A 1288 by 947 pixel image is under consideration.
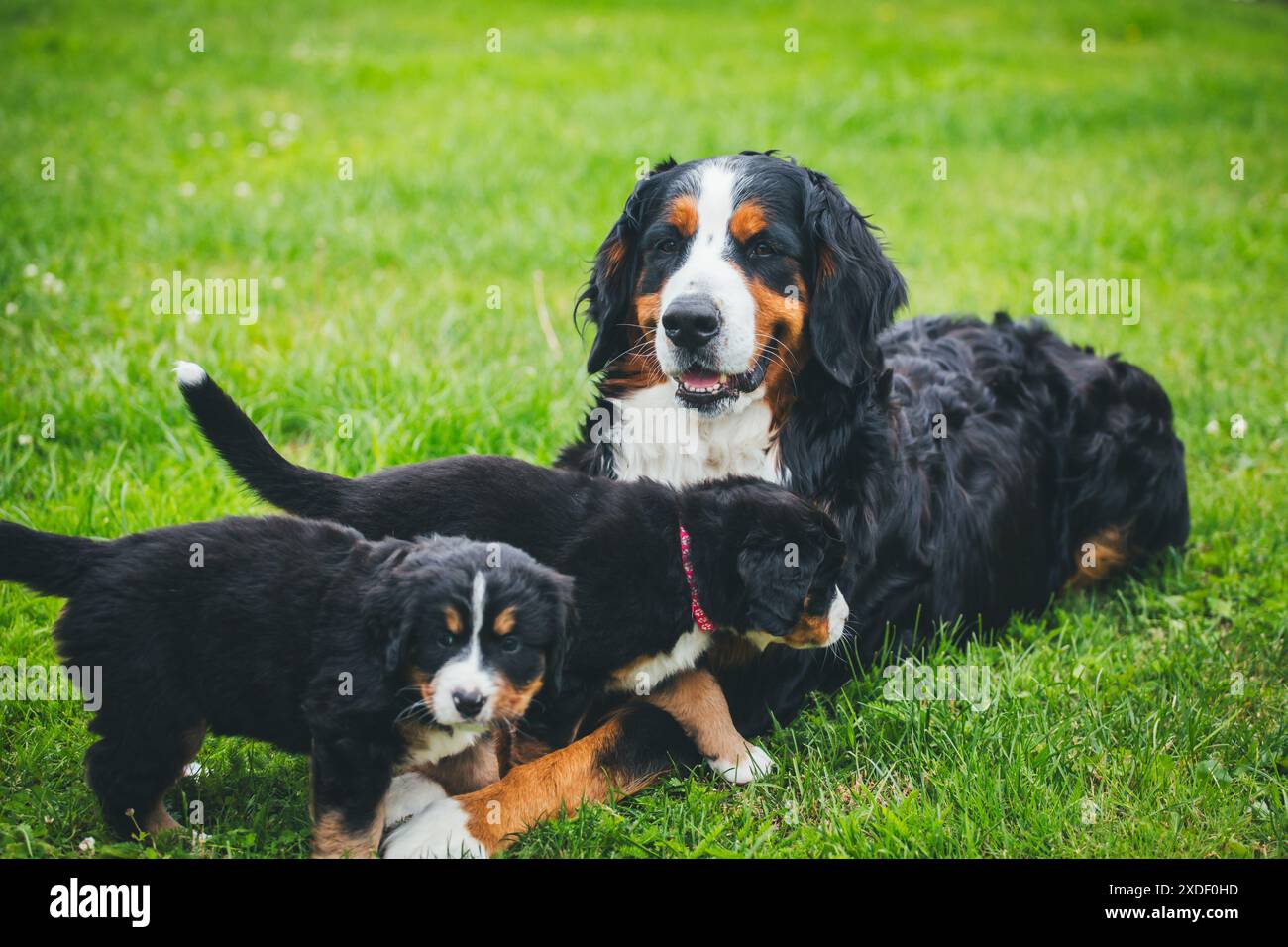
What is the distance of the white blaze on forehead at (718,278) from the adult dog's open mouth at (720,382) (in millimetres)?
41

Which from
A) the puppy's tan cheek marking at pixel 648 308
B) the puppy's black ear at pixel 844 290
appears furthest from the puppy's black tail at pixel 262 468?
the puppy's black ear at pixel 844 290

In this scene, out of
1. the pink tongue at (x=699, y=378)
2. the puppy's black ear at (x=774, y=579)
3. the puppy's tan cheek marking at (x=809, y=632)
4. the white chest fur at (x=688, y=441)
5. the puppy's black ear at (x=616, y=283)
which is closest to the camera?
the puppy's black ear at (x=774, y=579)

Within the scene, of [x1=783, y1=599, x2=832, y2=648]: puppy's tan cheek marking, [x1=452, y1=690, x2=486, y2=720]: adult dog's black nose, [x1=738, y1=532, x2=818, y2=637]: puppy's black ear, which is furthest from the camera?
[x1=783, y1=599, x2=832, y2=648]: puppy's tan cheek marking

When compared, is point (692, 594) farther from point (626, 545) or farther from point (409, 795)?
point (409, 795)

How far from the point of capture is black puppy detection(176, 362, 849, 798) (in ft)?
10.8

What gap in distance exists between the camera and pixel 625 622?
3260mm

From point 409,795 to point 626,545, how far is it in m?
0.94

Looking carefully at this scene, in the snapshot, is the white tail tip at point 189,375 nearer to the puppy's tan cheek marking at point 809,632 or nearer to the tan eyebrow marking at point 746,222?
the tan eyebrow marking at point 746,222

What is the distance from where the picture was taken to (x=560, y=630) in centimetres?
296

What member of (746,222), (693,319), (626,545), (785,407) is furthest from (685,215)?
(626,545)

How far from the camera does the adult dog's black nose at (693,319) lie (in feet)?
11.5

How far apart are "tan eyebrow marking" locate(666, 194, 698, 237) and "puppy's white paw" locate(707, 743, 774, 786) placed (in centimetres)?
158

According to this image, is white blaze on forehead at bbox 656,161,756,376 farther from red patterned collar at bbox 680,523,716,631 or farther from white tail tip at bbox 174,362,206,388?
white tail tip at bbox 174,362,206,388

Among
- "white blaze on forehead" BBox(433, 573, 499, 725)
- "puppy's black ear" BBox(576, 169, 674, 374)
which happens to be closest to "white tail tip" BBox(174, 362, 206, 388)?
"white blaze on forehead" BBox(433, 573, 499, 725)
